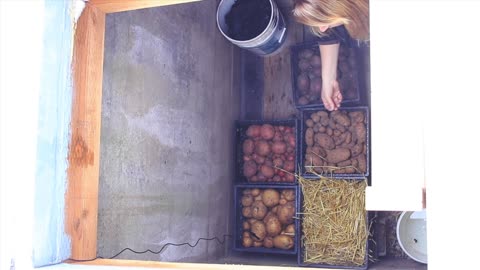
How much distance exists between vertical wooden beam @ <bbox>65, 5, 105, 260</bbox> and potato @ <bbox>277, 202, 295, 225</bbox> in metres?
1.74

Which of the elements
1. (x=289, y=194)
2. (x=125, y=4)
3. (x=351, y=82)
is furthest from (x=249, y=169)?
(x=125, y=4)

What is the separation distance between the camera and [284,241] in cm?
342

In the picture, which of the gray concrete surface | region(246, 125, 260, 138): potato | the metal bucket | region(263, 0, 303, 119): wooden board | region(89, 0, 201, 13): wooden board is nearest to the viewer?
region(89, 0, 201, 13): wooden board

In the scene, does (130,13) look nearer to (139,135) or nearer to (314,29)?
(139,135)

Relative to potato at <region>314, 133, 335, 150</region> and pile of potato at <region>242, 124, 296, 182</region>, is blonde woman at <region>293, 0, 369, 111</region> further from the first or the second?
pile of potato at <region>242, 124, 296, 182</region>

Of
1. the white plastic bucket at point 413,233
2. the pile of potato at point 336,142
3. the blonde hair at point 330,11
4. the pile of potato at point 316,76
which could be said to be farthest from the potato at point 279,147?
the blonde hair at point 330,11

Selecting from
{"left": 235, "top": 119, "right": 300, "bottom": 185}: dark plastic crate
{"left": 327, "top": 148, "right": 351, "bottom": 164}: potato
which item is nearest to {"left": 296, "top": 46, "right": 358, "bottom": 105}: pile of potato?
{"left": 235, "top": 119, "right": 300, "bottom": 185}: dark plastic crate

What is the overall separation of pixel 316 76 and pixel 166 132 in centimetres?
120

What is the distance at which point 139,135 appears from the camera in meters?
2.60

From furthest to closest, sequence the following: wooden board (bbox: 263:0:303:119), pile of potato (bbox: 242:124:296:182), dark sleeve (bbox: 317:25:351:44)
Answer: wooden board (bbox: 263:0:303:119) → pile of potato (bbox: 242:124:296:182) → dark sleeve (bbox: 317:25:351:44)

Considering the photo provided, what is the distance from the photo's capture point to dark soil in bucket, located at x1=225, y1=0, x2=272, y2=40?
317 centimetres

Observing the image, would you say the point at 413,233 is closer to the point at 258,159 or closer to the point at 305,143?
Result: the point at 305,143

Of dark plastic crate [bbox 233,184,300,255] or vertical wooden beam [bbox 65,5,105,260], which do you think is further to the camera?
dark plastic crate [bbox 233,184,300,255]

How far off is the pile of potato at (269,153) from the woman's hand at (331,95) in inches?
15.5
